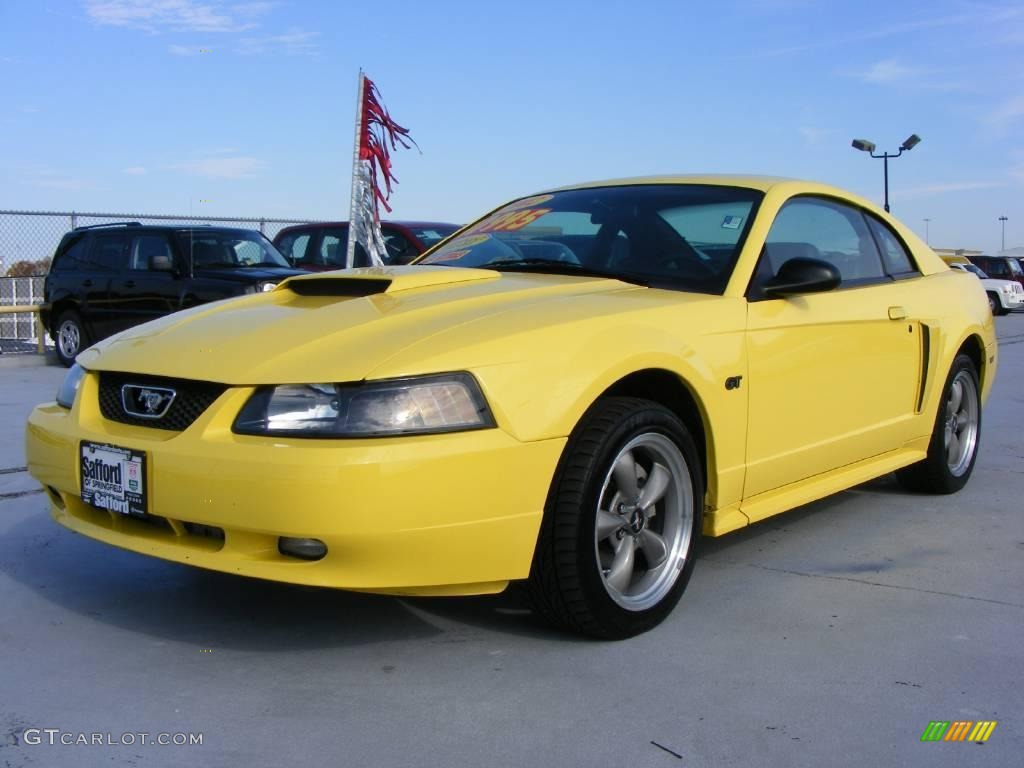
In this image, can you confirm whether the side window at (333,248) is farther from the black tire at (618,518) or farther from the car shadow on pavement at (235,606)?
the black tire at (618,518)

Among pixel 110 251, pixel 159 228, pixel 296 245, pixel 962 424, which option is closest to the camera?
pixel 962 424

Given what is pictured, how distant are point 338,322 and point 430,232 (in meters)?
9.89

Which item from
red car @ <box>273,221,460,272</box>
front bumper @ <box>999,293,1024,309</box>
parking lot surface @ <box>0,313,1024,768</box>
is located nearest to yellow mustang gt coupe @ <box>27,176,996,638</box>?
parking lot surface @ <box>0,313,1024,768</box>

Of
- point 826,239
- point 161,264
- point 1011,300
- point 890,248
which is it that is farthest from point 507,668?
point 1011,300

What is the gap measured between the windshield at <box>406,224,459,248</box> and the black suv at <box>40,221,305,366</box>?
1.83 meters

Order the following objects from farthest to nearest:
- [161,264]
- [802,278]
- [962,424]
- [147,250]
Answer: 1. [147,250]
2. [161,264]
3. [962,424]
4. [802,278]

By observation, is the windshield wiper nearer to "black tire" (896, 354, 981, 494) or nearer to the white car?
"black tire" (896, 354, 981, 494)

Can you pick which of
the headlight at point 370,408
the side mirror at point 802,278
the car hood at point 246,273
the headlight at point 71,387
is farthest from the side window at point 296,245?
the headlight at point 370,408

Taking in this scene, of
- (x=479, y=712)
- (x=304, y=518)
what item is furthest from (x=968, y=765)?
(x=304, y=518)

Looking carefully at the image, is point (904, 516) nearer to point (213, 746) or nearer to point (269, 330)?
point (269, 330)

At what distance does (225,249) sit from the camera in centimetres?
1099

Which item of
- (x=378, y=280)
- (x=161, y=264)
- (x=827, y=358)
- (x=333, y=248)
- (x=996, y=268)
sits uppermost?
(x=996, y=268)

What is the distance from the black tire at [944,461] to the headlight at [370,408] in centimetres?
297

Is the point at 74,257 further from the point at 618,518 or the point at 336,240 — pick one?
the point at 618,518
